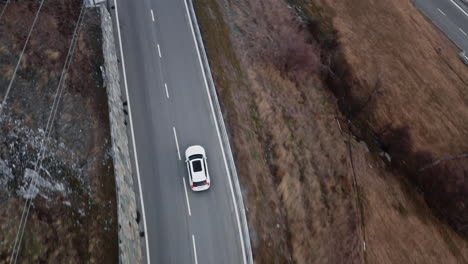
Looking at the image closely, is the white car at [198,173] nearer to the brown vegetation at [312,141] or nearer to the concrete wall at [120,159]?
the brown vegetation at [312,141]

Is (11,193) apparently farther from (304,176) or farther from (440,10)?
(440,10)

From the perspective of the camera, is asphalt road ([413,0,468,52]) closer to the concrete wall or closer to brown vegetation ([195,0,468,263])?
brown vegetation ([195,0,468,263])

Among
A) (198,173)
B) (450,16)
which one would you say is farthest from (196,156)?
(450,16)

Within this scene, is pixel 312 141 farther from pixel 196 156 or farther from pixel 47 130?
pixel 47 130

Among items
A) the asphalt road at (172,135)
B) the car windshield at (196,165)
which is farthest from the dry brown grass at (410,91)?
the car windshield at (196,165)

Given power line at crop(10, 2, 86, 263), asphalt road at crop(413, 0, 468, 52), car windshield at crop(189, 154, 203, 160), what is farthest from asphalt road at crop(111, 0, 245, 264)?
asphalt road at crop(413, 0, 468, 52)

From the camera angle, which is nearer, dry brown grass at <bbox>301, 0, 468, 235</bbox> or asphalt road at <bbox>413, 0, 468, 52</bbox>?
dry brown grass at <bbox>301, 0, 468, 235</bbox>

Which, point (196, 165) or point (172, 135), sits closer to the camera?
point (196, 165)
